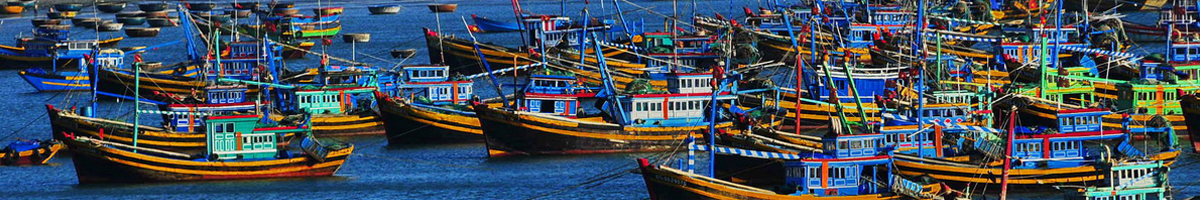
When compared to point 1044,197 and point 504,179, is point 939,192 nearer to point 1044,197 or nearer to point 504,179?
point 1044,197

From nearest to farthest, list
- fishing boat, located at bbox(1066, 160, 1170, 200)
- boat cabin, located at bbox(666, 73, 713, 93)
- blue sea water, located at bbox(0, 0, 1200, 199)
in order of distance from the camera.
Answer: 1. fishing boat, located at bbox(1066, 160, 1170, 200)
2. blue sea water, located at bbox(0, 0, 1200, 199)
3. boat cabin, located at bbox(666, 73, 713, 93)

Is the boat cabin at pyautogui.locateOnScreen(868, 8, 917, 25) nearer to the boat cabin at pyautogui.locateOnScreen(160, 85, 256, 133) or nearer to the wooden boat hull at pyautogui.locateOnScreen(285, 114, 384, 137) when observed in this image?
the wooden boat hull at pyautogui.locateOnScreen(285, 114, 384, 137)

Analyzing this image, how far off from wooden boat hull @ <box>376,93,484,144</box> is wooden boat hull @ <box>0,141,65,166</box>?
14.3 metres

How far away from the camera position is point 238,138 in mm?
84625

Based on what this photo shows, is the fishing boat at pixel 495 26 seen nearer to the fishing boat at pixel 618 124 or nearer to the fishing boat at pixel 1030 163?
the fishing boat at pixel 618 124

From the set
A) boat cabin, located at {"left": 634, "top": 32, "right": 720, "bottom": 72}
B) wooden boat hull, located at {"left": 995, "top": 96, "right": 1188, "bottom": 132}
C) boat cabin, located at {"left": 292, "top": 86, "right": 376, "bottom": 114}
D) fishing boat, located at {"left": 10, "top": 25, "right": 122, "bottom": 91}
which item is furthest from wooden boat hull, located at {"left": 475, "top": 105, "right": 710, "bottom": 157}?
fishing boat, located at {"left": 10, "top": 25, "right": 122, "bottom": 91}

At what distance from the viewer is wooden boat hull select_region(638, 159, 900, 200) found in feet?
226

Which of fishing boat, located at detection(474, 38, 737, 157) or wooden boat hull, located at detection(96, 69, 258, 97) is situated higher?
wooden boat hull, located at detection(96, 69, 258, 97)

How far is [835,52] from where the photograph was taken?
12212 cm

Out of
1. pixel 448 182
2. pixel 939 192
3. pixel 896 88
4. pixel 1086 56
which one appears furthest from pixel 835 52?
pixel 939 192

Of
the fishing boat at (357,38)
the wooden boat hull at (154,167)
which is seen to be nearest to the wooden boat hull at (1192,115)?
the wooden boat hull at (154,167)

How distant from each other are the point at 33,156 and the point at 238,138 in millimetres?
11537

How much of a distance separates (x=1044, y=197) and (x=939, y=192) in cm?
629

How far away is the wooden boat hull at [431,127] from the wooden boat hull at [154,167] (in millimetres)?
14502
